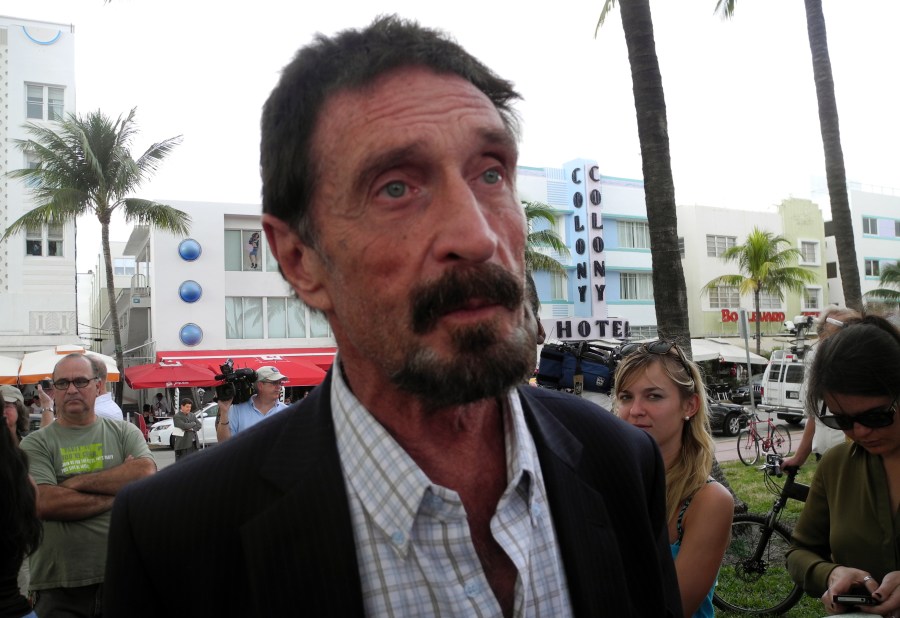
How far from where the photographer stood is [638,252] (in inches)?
1706

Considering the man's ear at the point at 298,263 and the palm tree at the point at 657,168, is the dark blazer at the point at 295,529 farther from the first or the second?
the palm tree at the point at 657,168

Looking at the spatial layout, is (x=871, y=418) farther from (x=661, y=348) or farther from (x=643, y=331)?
(x=643, y=331)

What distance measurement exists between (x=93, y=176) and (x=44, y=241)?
20.0 ft

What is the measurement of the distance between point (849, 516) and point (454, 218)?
2.58 meters

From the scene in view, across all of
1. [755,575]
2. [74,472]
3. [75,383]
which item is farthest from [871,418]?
[75,383]

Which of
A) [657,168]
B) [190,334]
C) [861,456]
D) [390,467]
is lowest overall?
[861,456]

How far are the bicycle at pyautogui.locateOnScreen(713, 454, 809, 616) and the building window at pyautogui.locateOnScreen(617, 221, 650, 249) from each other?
124ft

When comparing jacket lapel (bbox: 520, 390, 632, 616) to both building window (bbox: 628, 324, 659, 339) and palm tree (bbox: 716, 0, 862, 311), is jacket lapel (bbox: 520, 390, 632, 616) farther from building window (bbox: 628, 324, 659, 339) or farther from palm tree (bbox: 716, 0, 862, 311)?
building window (bbox: 628, 324, 659, 339)

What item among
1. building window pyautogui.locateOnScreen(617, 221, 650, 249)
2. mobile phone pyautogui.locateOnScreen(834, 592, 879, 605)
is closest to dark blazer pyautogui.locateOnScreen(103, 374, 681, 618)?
mobile phone pyautogui.locateOnScreen(834, 592, 879, 605)

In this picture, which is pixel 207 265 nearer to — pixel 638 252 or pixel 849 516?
pixel 638 252

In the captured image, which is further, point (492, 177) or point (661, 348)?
point (661, 348)

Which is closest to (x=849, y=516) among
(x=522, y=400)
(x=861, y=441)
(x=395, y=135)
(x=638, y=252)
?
(x=861, y=441)

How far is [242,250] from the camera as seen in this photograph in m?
34.2

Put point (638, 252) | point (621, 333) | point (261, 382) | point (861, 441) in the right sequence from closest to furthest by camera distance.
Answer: point (861, 441) → point (261, 382) → point (621, 333) → point (638, 252)
